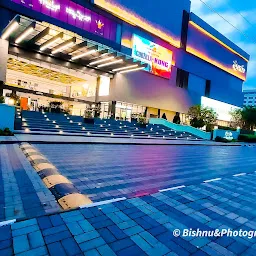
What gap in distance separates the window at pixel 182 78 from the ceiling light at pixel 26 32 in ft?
91.3

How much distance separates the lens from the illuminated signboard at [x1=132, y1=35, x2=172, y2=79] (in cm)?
3259

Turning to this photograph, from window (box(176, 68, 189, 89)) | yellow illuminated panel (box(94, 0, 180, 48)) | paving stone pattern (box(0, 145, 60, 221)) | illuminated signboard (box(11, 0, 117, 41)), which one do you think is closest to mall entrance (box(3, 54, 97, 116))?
illuminated signboard (box(11, 0, 117, 41))

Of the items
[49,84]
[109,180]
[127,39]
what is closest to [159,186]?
[109,180]

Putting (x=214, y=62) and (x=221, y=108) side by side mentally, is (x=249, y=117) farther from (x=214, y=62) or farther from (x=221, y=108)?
(x=214, y=62)

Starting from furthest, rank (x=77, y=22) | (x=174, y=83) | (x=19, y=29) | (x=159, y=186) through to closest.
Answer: (x=174, y=83) < (x=77, y=22) < (x=19, y=29) < (x=159, y=186)

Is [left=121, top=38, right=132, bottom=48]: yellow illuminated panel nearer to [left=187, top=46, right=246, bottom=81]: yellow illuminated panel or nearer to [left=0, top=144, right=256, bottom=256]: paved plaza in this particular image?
[left=187, top=46, right=246, bottom=81]: yellow illuminated panel

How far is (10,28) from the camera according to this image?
1895 cm

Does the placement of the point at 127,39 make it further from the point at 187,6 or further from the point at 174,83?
the point at 187,6

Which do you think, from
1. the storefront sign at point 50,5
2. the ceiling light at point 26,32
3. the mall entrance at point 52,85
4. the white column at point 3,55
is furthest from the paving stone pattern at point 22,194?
the mall entrance at point 52,85

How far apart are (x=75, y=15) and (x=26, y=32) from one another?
9.41 meters

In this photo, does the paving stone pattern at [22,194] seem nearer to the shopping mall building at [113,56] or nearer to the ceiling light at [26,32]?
the ceiling light at [26,32]

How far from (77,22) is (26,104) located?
15.4 m

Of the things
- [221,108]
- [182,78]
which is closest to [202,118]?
[182,78]

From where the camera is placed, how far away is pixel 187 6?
133ft
